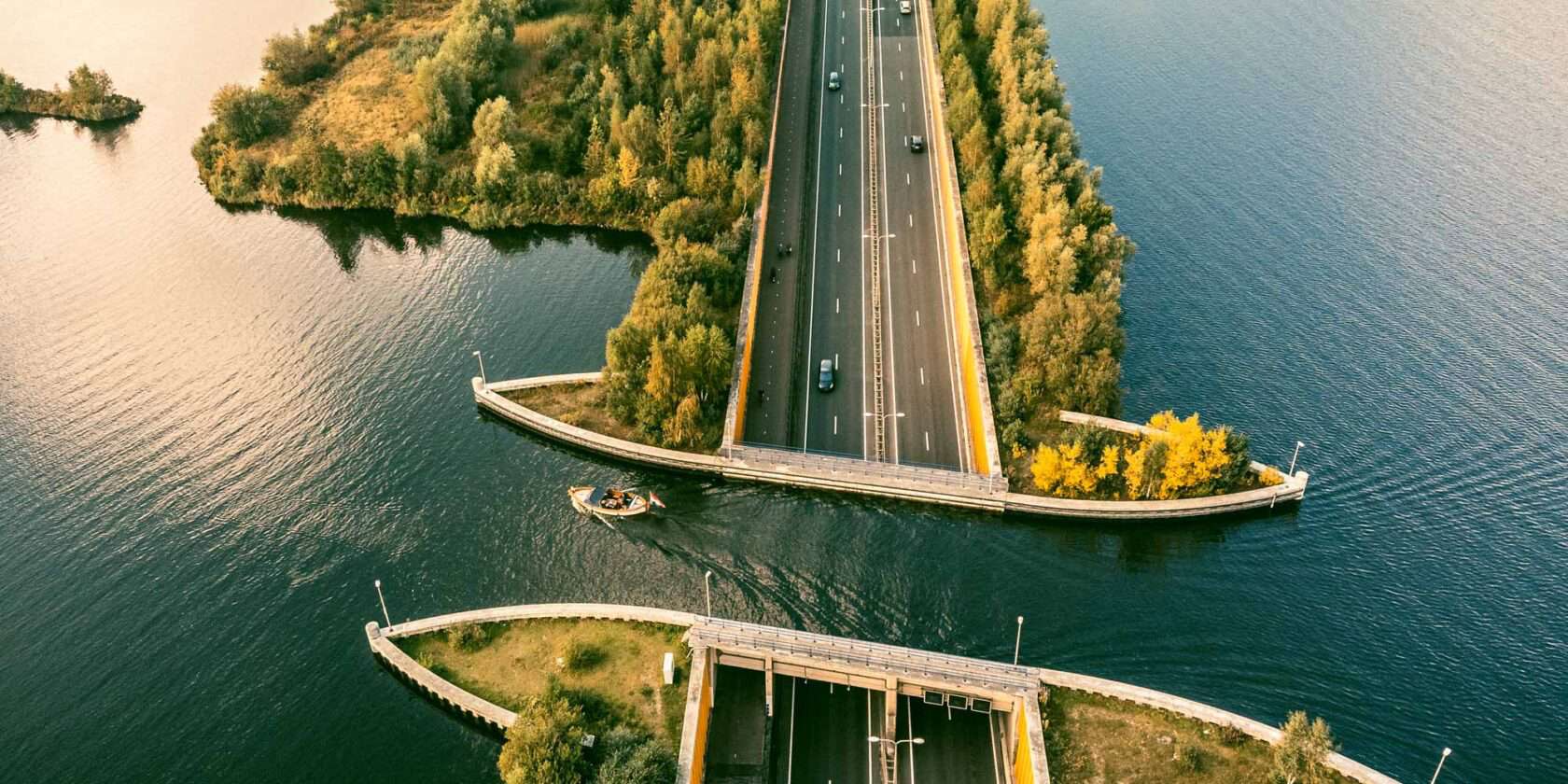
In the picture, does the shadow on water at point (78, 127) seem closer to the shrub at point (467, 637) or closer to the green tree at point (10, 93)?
the green tree at point (10, 93)

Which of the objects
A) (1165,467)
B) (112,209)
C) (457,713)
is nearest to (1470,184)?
(1165,467)

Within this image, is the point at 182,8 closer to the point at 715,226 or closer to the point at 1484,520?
the point at 715,226

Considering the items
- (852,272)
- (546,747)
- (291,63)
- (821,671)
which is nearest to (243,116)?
(291,63)

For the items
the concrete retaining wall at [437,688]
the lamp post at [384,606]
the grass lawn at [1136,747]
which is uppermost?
the grass lawn at [1136,747]

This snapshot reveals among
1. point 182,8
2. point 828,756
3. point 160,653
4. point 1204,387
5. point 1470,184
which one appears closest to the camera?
point 828,756

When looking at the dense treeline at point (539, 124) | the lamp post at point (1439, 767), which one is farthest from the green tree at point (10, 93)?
the lamp post at point (1439, 767)

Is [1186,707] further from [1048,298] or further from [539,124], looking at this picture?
[539,124]

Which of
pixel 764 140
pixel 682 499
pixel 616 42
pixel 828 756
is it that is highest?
pixel 616 42
